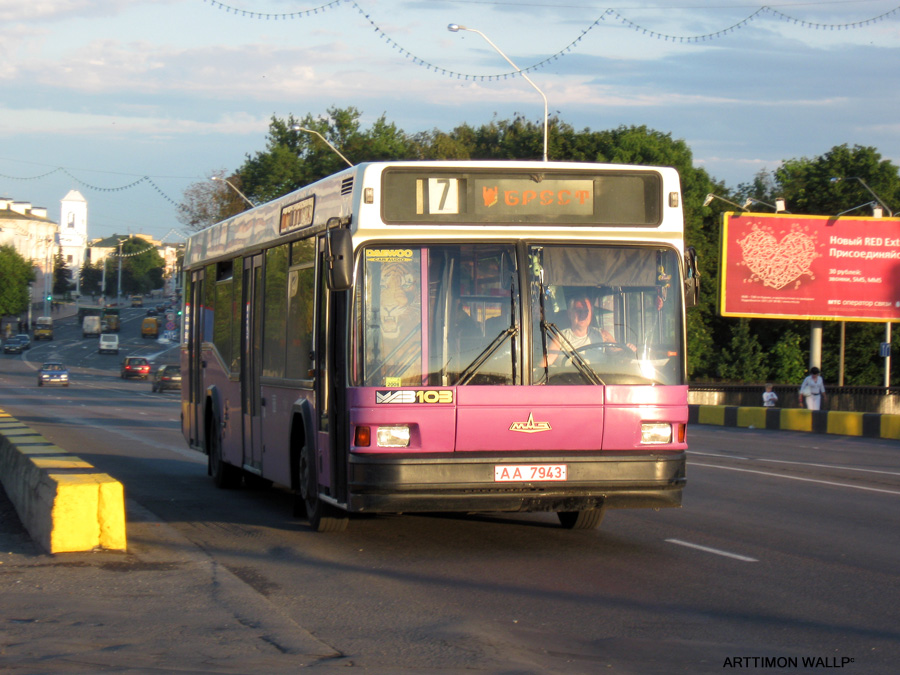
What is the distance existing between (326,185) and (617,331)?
268 centimetres

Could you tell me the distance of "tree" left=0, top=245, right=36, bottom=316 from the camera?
13588 centimetres

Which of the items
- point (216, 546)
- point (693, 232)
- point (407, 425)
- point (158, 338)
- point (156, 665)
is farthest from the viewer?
point (158, 338)

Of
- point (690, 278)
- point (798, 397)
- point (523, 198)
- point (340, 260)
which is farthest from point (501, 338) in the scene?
point (798, 397)

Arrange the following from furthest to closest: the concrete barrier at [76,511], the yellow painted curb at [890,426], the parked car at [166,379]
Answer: the parked car at [166,379], the yellow painted curb at [890,426], the concrete barrier at [76,511]

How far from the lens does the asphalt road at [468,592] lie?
602cm

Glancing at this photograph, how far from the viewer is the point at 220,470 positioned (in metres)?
14.3

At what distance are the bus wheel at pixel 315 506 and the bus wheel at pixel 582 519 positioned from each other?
1.91 metres

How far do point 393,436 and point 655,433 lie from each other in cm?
194

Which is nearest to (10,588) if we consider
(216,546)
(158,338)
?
(216,546)

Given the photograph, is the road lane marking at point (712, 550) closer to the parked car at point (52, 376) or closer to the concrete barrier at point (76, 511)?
the concrete barrier at point (76, 511)

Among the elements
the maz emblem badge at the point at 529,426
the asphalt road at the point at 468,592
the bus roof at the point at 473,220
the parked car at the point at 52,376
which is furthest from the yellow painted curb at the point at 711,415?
the parked car at the point at 52,376

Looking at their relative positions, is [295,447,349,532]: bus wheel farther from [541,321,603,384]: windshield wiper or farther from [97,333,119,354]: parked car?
[97,333,119,354]: parked car

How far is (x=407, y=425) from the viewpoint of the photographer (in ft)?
28.3

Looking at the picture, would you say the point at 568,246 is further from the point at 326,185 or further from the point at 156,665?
the point at 156,665
